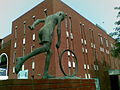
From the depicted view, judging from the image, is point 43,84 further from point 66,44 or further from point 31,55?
point 66,44

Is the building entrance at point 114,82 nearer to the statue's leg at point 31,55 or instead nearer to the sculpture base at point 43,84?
the sculpture base at point 43,84

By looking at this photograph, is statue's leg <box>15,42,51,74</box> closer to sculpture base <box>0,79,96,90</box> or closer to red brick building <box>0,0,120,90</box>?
sculpture base <box>0,79,96,90</box>

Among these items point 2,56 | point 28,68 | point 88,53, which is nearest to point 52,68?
point 28,68

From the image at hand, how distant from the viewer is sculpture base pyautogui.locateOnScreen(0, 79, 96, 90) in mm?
2842

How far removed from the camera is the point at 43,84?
10.7ft

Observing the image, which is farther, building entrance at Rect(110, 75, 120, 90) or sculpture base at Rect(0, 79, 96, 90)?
building entrance at Rect(110, 75, 120, 90)

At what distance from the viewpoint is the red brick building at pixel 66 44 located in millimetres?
18438

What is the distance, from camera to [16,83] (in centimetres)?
287

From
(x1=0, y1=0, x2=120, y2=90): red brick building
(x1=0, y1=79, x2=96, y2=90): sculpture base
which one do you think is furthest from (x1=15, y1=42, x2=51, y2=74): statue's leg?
(x1=0, y1=0, x2=120, y2=90): red brick building

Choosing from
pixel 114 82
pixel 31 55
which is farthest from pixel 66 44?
pixel 114 82

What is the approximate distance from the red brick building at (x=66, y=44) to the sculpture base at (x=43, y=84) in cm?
1188

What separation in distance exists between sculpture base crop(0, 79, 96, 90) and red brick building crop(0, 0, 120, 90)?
11882 mm

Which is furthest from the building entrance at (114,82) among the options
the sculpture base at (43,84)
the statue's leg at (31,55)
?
the statue's leg at (31,55)

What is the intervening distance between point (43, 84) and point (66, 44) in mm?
15903
